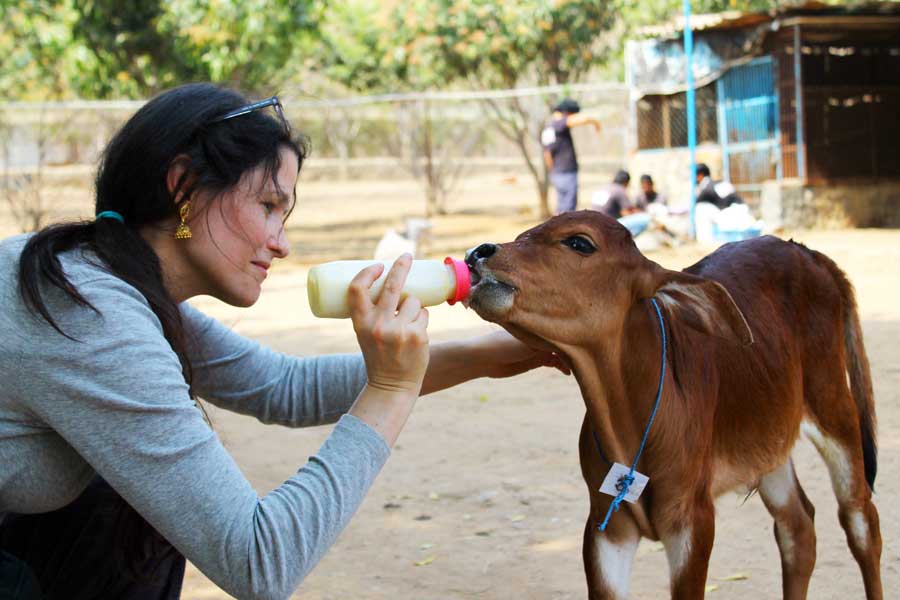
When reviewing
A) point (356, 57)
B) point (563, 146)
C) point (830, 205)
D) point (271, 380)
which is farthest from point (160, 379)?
point (356, 57)

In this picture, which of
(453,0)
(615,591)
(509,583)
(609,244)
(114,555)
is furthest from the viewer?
(453,0)

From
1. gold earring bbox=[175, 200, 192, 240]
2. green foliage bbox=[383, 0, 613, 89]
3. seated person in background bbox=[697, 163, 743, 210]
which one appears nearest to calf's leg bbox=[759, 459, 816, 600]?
gold earring bbox=[175, 200, 192, 240]

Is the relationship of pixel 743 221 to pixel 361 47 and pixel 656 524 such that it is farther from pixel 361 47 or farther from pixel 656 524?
pixel 361 47

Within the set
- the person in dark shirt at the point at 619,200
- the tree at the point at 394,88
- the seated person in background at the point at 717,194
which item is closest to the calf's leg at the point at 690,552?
the person in dark shirt at the point at 619,200

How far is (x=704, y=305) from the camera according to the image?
119 inches

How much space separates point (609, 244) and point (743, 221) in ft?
37.7

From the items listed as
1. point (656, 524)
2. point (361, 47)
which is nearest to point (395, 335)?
point (656, 524)

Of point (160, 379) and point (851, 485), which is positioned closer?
point (160, 379)

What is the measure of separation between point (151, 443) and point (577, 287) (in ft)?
3.99

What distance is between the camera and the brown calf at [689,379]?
2867 millimetres

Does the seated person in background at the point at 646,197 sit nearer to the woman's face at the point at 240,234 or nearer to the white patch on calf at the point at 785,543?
the white patch on calf at the point at 785,543

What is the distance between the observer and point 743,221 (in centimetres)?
1391

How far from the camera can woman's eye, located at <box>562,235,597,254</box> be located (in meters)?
2.90

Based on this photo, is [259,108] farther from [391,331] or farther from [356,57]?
[356,57]
